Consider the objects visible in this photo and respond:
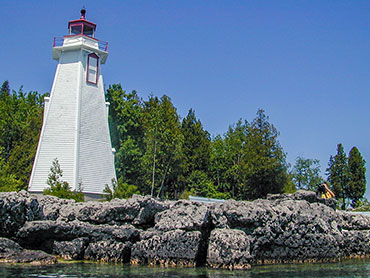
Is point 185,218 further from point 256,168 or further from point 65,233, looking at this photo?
point 256,168

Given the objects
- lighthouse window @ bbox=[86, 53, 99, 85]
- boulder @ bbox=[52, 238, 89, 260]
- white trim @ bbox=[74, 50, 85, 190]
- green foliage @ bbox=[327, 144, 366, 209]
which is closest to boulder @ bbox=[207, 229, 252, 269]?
boulder @ bbox=[52, 238, 89, 260]

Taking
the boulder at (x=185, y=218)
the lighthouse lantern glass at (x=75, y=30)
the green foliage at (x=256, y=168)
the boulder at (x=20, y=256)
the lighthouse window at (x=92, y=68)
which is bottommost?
the boulder at (x=20, y=256)

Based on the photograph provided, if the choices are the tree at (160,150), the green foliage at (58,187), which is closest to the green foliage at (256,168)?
the tree at (160,150)

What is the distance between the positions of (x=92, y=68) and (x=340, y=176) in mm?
34584

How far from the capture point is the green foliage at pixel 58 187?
24256 mm

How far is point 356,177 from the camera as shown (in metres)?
51.7

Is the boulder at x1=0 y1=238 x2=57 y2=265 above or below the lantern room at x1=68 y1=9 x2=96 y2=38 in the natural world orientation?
below

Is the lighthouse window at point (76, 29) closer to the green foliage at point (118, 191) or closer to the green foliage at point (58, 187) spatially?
the green foliage at point (58, 187)

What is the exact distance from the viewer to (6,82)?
76.4 metres

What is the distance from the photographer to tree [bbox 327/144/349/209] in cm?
5200

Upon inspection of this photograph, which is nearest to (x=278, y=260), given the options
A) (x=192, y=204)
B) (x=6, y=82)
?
(x=192, y=204)

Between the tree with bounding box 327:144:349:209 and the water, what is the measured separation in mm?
38520

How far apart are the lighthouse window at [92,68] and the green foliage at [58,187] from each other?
6.96 metres

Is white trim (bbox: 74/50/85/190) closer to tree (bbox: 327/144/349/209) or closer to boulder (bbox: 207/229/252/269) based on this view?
boulder (bbox: 207/229/252/269)
